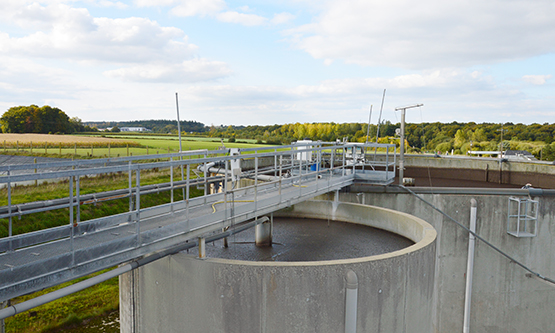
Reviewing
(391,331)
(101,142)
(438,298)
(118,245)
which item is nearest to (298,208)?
(438,298)

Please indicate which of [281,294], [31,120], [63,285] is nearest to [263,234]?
[281,294]

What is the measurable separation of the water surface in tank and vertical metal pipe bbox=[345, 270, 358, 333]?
2592mm

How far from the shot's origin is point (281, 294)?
6793 millimetres

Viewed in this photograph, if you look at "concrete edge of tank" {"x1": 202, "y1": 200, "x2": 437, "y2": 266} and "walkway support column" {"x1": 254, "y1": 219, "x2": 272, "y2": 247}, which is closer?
"concrete edge of tank" {"x1": 202, "y1": 200, "x2": 437, "y2": 266}

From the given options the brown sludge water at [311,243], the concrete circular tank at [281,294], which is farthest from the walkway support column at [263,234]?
the concrete circular tank at [281,294]

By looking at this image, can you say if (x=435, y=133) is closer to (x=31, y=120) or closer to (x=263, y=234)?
(x=31, y=120)

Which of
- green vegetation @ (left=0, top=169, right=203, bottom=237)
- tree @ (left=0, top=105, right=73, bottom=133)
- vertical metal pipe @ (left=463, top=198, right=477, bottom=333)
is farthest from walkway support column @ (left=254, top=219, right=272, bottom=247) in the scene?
tree @ (left=0, top=105, right=73, bottom=133)

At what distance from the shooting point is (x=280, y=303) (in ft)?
22.2

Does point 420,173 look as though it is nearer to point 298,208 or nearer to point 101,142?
point 298,208

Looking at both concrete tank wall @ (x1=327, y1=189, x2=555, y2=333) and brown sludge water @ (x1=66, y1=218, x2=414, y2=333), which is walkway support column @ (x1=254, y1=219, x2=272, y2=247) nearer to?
brown sludge water @ (x1=66, y1=218, x2=414, y2=333)

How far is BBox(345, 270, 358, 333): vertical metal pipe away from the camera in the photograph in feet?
22.4

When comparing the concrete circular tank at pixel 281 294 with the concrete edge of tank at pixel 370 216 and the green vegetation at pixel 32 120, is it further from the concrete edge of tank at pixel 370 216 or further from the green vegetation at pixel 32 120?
the green vegetation at pixel 32 120

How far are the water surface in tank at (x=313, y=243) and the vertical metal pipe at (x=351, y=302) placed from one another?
2592mm

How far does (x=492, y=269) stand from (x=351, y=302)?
27.9ft
